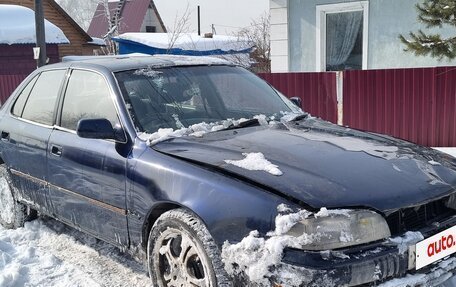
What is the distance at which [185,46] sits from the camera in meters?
22.9

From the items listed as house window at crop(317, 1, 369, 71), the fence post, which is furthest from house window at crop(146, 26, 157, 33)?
the fence post

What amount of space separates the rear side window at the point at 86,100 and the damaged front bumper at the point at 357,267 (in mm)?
1694

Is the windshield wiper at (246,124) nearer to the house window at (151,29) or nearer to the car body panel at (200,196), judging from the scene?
the car body panel at (200,196)

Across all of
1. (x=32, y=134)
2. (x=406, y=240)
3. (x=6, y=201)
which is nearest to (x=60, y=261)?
(x=32, y=134)

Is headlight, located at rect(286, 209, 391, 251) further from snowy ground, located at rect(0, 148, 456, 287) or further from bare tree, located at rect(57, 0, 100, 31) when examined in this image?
bare tree, located at rect(57, 0, 100, 31)

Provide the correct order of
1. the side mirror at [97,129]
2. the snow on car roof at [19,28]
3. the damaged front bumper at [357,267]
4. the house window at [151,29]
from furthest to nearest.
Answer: the house window at [151,29] → the snow on car roof at [19,28] → the side mirror at [97,129] → the damaged front bumper at [357,267]

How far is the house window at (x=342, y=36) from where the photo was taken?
978cm

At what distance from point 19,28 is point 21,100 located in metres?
19.0

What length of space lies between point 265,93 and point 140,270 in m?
1.74

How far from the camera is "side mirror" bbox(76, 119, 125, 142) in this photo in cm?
317

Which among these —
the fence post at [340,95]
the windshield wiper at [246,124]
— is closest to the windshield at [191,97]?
the windshield wiper at [246,124]

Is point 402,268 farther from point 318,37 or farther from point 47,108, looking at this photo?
point 318,37

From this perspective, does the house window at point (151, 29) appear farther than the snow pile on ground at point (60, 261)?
Yes

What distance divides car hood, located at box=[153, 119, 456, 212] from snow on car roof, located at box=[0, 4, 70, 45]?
2055cm
